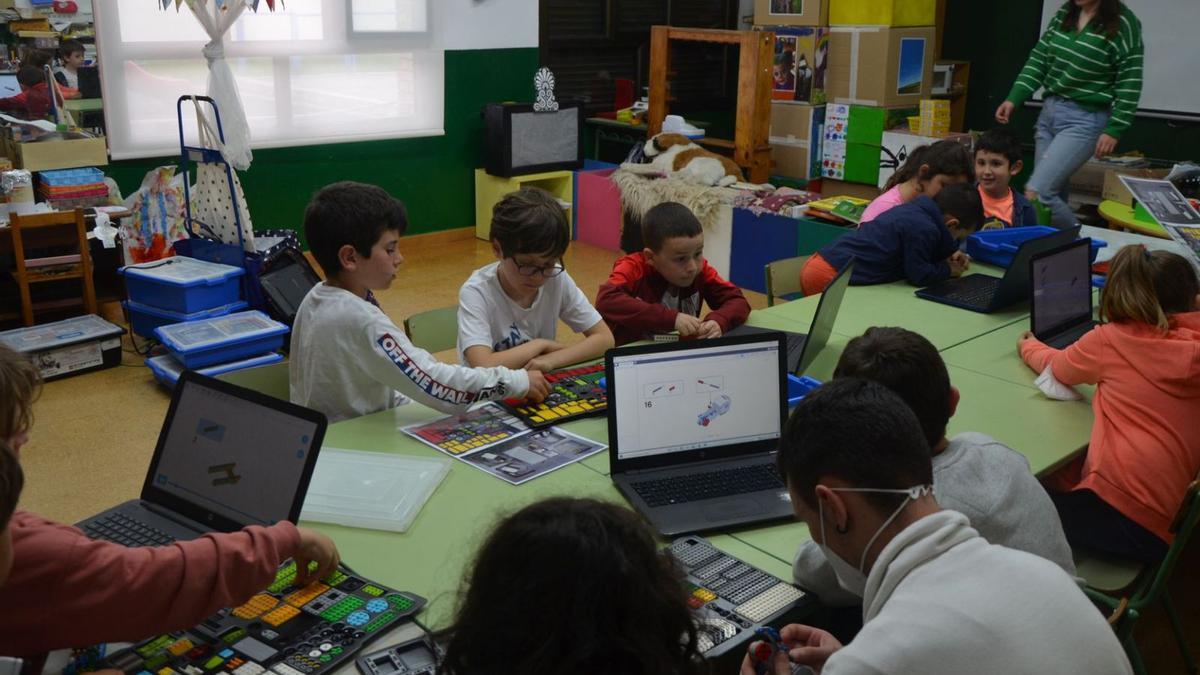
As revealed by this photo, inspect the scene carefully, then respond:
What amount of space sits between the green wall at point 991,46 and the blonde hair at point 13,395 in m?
6.80

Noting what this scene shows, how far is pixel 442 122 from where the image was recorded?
22.6ft

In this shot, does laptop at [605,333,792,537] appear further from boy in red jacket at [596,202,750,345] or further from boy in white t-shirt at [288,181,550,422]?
boy in red jacket at [596,202,750,345]

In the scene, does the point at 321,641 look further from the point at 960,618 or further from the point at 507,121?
the point at 507,121

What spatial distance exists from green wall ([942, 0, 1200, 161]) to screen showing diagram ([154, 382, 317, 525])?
6.49 meters

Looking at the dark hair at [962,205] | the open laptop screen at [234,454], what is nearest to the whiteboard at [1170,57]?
the dark hair at [962,205]

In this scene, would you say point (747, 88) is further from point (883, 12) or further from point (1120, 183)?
point (1120, 183)

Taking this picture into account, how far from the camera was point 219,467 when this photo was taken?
1.80 m

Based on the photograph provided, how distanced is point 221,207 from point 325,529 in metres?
3.36

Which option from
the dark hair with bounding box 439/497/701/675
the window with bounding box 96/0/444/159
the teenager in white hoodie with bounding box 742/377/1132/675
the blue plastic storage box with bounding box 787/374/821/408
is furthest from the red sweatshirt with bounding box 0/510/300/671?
the window with bounding box 96/0/444/159

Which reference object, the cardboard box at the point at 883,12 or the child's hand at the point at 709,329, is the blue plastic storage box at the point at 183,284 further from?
the cardboard box at the point at 883,12

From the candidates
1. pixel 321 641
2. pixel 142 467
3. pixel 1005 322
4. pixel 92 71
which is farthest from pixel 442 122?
pixel 321 641

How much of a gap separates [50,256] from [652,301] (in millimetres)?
3212

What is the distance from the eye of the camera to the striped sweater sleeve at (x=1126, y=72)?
16.5 feet

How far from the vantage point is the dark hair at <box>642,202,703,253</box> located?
3061 mm
